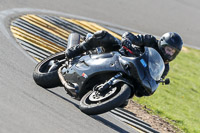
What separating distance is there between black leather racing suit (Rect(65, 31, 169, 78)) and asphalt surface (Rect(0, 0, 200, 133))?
79 cm

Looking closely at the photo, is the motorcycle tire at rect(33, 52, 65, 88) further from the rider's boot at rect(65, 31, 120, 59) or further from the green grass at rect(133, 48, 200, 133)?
the green grass at rect(133, 48, 200, 133)

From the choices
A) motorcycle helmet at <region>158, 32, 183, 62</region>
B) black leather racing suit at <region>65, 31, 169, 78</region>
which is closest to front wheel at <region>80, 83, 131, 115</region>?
black leather racing suit at <region>65, 31, 169, 78</region>

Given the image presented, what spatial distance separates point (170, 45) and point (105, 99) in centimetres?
146

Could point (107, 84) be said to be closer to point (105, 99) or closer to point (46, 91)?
point (105, 99)

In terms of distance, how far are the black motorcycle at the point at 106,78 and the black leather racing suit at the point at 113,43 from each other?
104 millimetres

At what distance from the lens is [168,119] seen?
9.12m

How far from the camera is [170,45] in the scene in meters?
6.94

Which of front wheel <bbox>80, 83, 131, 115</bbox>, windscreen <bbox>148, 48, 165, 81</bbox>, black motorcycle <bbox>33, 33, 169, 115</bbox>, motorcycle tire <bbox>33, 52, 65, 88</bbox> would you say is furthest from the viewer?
motorcycle tire <bbox>33, 52, 65, 88</bbox>

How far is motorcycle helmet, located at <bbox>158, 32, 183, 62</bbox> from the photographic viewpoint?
22.8 feet

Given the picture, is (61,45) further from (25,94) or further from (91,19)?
(25,94)

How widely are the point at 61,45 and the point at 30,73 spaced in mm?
2693

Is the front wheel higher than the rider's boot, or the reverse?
the rider's boot

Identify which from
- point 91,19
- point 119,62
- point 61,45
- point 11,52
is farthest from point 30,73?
point 91,19

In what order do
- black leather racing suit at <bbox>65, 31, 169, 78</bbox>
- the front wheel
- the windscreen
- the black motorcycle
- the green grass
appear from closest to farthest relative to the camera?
the front wheel, the black motorcycle, the windscreen, black leather racing suit at <bbox>65, 31, 169, 78</bbox>, the green grass
